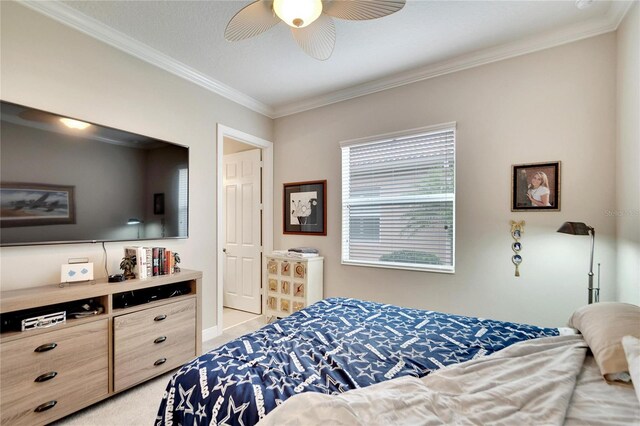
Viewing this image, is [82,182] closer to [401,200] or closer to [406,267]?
[401,200]

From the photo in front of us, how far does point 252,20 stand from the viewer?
168 centimetres

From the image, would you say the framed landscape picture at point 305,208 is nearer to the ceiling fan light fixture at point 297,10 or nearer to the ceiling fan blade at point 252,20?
the ceiling fan blade at point 252,20

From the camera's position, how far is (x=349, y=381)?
1113 mm

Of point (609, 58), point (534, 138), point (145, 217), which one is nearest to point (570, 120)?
point (534, 138)

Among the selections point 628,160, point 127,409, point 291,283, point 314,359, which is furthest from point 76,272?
point 628,160

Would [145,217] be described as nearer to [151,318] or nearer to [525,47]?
[151,318]

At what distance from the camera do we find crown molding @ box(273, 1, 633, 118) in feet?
7.02

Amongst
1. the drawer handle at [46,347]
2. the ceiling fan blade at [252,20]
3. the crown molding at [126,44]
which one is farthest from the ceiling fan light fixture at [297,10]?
the drawer handle at [46,347]

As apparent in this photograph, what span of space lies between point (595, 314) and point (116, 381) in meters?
2.86

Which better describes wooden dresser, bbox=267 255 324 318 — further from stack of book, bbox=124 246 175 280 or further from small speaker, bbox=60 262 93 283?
small speaker, bbox=60 262 93 283

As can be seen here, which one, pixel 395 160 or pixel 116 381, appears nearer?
pixel 116 381

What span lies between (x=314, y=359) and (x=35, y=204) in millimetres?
2071

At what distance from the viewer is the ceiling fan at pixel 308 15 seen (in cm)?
148

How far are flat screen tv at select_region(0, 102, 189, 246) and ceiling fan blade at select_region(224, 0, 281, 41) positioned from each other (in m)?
1.34
